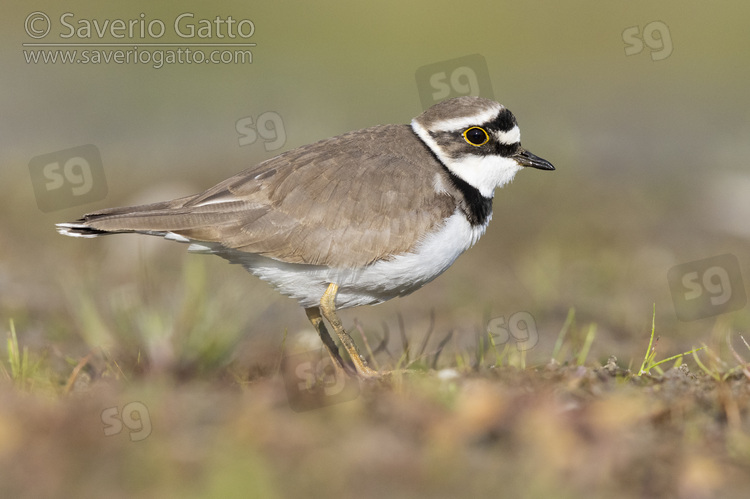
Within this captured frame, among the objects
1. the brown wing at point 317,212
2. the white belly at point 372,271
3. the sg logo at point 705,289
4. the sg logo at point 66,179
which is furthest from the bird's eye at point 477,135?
the sg logo at point 66,179

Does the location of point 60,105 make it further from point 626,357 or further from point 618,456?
point 618,456

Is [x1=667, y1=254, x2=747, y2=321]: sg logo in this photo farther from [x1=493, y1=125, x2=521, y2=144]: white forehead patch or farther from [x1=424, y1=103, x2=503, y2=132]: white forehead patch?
[x1=424, y1=103, x2=503, y2=132]: white forehead patch

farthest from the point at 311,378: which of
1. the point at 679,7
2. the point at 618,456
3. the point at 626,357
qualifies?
the point at 679,7

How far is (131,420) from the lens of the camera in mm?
4211

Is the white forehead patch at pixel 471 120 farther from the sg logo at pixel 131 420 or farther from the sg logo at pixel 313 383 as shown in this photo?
the sg logo at pixel 131 420

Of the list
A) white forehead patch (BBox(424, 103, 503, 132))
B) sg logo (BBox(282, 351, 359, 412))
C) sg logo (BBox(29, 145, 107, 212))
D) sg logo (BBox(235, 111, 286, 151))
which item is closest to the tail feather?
sg logo (BBox(282, 351, 359, 412))

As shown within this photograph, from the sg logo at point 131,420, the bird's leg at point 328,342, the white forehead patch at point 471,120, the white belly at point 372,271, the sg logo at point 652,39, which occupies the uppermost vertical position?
the sg logo at point 652,39

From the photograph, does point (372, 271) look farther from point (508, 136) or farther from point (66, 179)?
point (66, 179)

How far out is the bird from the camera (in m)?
5.74

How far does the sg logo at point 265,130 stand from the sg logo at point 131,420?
26.6 ft

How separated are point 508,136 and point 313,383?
7.31 ft

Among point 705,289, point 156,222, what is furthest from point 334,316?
point 705,289

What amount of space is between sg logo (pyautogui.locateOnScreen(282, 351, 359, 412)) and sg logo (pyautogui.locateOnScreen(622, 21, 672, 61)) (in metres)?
13.4

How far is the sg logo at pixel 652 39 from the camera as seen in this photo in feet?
61.5
